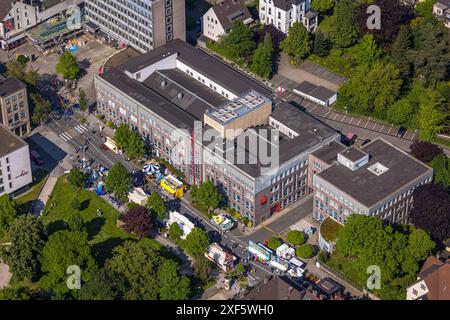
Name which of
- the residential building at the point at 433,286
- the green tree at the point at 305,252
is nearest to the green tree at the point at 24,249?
the green tree at the point at 305,252

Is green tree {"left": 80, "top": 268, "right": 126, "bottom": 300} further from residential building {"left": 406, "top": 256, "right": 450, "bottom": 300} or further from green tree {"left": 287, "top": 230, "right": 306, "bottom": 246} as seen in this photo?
residential building {"left": 406, "top": 256, "right": 450, "bottom": 300}

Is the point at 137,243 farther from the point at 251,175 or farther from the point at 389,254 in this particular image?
the point at 389,254

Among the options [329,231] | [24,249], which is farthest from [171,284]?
[329,231]

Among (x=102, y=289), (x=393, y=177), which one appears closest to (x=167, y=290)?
(x=102, y=289)

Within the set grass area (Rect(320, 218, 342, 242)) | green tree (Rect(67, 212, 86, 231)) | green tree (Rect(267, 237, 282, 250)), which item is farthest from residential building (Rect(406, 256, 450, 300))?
green tree (Rect(67, 212, 86, 231))

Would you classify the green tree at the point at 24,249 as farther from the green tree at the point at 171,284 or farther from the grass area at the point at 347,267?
the grass area at the point at 347,267

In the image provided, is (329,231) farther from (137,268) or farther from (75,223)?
(75,223)
